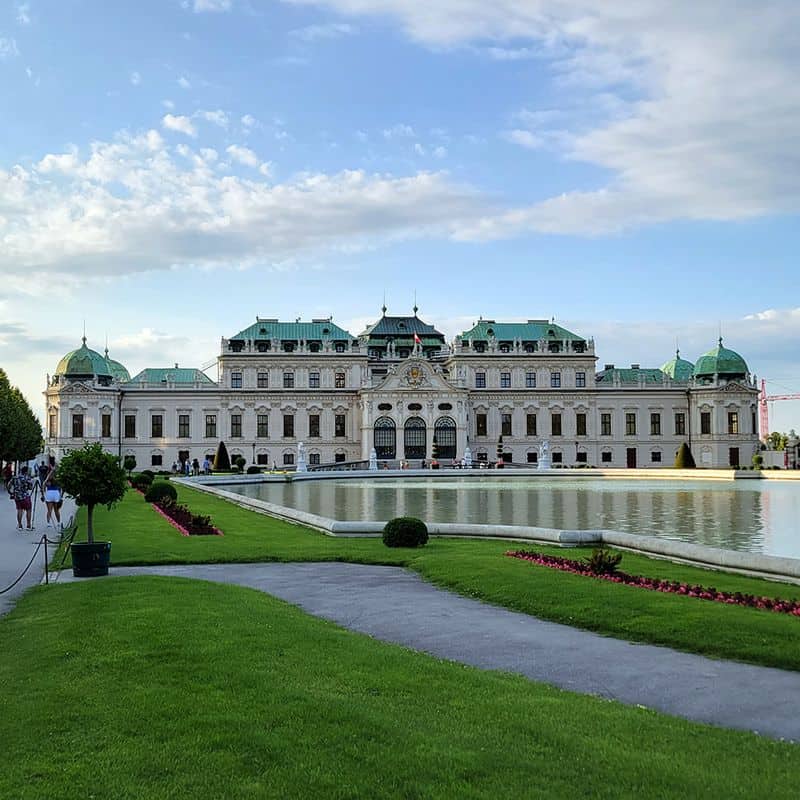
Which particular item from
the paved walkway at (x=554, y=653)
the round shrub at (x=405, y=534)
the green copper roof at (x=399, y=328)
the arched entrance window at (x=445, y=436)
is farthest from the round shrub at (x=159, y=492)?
the green copper roof at (x=399, y=328)

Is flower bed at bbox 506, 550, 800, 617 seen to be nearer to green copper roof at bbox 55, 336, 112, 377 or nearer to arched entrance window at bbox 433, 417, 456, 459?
arched entrance window at bbox 433, 417, 456, 459

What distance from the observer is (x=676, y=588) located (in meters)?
13.7

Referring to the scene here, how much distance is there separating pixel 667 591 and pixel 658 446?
85.3 meters

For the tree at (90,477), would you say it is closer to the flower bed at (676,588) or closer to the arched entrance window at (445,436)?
the flower bed at (676,588)

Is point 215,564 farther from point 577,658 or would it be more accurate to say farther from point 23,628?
point 577,658

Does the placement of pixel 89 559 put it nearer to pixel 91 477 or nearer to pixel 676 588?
pixel 91 477

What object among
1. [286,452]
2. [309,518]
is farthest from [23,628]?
[286,452]

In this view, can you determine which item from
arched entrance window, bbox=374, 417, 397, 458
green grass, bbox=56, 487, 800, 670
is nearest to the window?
arched entrance window, bbox=374, 417, 397, 458

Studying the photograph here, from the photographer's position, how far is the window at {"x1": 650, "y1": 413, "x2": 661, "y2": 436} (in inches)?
3780

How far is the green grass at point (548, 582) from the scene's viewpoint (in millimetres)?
10719

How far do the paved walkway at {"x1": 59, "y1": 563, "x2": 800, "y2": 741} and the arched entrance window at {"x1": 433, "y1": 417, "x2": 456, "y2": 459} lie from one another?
75.5m

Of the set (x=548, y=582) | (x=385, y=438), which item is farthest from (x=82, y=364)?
(x=548, y=582)

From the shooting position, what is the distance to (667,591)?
13.6 meters

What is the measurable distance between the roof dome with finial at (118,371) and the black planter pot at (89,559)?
84.1m
